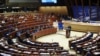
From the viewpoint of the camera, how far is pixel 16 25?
21672 millimetres

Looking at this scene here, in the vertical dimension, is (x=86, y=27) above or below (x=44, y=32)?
below

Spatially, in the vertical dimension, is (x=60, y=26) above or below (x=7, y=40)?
below

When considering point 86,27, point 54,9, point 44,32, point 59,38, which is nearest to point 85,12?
point 54,9

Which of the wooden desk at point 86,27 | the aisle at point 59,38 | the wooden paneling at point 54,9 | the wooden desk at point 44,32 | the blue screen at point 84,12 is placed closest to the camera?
the aisle at point 59,38

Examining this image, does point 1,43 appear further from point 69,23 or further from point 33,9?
point 33,9

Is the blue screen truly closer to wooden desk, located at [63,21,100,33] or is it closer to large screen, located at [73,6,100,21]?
large screen, located at [73,6,100,21]

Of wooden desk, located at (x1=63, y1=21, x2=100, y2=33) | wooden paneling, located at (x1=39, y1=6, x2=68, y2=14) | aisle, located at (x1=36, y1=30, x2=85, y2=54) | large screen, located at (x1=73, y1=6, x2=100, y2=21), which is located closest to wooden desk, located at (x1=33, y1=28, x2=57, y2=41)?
aisle, located at (x1=36, y1=30, x2=85, y2=54)

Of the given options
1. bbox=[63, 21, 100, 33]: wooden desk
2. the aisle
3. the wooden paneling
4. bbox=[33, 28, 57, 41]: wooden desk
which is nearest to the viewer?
the aisle

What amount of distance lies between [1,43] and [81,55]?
15.3ft

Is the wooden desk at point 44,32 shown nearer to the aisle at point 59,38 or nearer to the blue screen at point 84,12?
the aisle at point 59,38

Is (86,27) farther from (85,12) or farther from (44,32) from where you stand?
(85,12)

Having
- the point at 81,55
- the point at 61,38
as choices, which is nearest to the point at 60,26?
the point at 61,38

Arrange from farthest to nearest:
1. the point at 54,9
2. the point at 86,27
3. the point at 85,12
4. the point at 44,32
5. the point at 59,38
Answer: the point at 54,9 → the point at 85,12 → the point at 86,27 → the point at 44,32 → the point at 59,38

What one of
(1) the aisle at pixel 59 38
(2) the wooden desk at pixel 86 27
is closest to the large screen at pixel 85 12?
(2) the wooden desk at pixel 86 27
